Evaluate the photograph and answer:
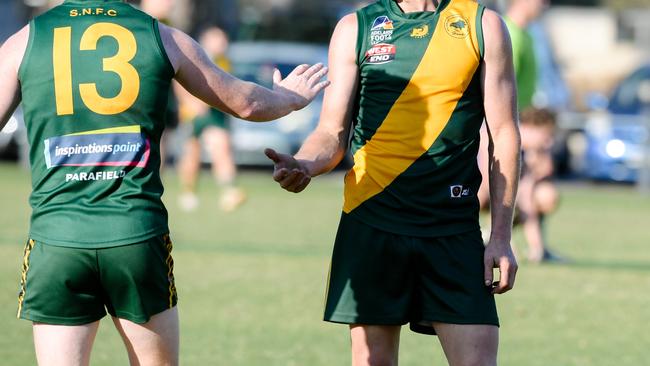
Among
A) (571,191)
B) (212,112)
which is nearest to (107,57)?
(212,112)

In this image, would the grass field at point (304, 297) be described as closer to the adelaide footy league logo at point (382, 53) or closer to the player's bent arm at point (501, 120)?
the player's bent arm at point (501, 120)

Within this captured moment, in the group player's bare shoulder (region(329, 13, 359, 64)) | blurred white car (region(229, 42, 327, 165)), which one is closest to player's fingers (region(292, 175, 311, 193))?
player's bare shoulder (region(329, 13, 359, 64))

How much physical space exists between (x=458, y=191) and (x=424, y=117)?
1.05 feet

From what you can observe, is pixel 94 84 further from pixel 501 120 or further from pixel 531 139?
pixel 531 139

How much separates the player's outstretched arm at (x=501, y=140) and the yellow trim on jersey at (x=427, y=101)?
0.23ft

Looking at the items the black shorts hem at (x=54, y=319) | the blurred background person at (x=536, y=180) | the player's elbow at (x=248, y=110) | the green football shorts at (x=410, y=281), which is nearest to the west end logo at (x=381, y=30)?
the player's elbow at (x=248, y=110)

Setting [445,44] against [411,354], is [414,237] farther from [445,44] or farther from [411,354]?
[411,354]

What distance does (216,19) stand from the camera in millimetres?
35562

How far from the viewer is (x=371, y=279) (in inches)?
200

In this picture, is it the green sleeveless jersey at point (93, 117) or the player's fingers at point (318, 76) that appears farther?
the player's fingers at point (318, 76)

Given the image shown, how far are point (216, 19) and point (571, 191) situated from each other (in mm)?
15865

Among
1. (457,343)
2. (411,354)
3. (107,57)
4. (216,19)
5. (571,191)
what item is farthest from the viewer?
(216,19)

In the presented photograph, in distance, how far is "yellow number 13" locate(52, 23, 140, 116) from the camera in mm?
4465

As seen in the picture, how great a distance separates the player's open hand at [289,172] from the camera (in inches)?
192
